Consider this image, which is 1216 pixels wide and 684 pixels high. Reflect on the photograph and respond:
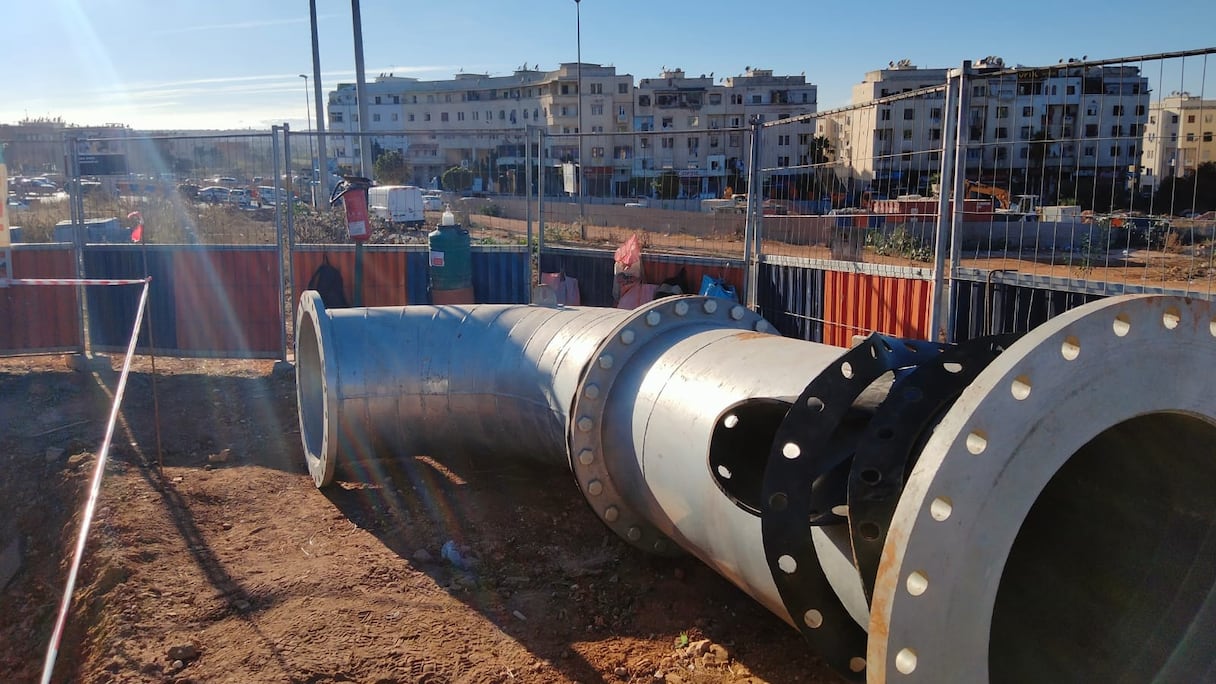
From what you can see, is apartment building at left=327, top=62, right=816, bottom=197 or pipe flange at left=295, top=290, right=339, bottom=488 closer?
pipe flange at left=295, top=290, right=339, bottom=488

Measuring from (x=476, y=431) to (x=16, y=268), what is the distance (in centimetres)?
641

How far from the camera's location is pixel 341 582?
15.0 ft

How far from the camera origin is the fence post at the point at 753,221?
7.29m

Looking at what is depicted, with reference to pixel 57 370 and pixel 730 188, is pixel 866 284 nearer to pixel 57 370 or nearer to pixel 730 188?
pixel 730 188

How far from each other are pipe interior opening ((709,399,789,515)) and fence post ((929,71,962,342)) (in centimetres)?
232

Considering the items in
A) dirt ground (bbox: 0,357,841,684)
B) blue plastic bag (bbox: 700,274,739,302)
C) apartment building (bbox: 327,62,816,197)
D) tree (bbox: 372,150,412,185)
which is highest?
apartment building (bbox: 327,62,816,197)

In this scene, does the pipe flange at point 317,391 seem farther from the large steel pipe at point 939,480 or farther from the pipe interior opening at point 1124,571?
the pipe interior opening at point 1124,571

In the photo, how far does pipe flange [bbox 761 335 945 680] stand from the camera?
263 cm

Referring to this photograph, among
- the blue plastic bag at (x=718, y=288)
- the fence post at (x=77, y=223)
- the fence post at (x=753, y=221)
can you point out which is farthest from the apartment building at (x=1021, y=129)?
the fence post at (x=77, y=223)

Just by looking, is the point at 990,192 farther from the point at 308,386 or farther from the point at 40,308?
the point at 40,308

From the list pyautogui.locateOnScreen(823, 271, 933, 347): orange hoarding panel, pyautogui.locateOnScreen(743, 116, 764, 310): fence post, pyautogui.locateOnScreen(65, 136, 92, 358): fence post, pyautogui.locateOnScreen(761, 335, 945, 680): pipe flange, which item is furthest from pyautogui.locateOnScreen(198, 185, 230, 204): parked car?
pyautogui.locateOnScreen(761, 335, 945, 680): pipe flange

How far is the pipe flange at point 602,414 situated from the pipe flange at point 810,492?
1621mm

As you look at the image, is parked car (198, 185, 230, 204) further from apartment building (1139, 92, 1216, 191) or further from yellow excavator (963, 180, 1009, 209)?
apartment building (1139, 92, 1216, 191)

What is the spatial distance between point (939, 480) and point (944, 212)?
3.81m
